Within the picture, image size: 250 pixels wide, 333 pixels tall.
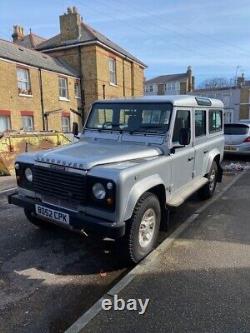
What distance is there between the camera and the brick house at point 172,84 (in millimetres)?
53625

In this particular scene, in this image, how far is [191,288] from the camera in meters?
3.25

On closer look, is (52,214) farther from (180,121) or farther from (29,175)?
Result: (180,121)

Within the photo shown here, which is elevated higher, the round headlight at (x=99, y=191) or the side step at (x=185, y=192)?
the round headlight at (x=99, y=191)

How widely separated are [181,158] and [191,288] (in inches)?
83.3

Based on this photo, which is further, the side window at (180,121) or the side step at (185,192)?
the side window at (180,121)

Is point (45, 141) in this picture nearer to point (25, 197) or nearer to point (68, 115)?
point (25, 197)

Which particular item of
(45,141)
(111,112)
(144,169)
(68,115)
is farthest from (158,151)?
(68,115)

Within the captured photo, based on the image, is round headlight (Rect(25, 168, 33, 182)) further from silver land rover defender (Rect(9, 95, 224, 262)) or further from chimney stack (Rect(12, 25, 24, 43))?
chimney stack (Rect(12, 25, 24, 43))

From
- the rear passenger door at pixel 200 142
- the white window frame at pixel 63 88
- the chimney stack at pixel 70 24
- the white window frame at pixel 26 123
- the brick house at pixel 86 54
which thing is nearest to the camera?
the rear passenger door at pixel 200 142

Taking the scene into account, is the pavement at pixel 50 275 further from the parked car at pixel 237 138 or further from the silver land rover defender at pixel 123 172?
the parked car at pixel 237 138

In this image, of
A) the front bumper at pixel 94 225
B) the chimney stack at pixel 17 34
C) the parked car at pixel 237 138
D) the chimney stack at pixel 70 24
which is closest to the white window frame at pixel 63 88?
the chimney stack at pixel 70 24

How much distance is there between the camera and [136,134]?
15.3 ft

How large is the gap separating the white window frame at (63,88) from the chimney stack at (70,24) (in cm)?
426

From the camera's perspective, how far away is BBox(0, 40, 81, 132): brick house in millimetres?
16391
